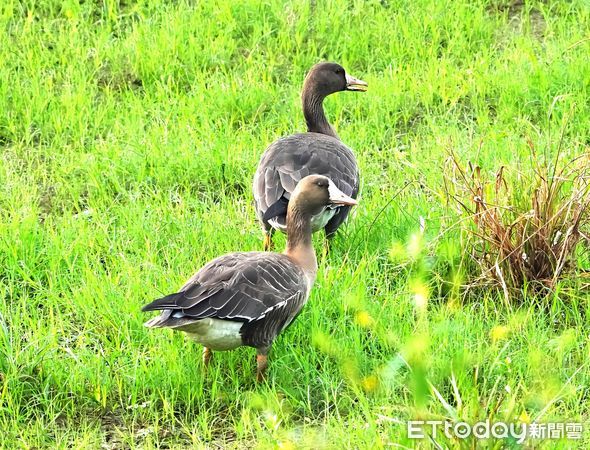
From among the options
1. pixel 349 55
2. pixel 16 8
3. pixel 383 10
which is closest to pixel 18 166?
pixel 16 8

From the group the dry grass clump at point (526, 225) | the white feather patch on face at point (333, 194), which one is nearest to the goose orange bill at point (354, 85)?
the dry grass clump at point (526, 225)

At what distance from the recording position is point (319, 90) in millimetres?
7523

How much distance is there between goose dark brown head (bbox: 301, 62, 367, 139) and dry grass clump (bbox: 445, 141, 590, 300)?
178 cm

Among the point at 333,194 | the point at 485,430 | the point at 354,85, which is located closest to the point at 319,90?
the point at 354,85

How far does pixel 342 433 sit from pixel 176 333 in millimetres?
1286

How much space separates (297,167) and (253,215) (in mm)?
712

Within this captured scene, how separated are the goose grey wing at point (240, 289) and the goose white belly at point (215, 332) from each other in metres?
0.05

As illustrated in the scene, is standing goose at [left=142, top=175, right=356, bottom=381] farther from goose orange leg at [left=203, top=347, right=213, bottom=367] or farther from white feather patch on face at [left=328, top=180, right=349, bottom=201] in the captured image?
white feather patch on face at [left=328, top=180, right=349, bottom=201]

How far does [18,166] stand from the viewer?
758cm

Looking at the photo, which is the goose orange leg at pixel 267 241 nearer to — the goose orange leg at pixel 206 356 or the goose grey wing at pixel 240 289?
the goose grey wing at pixel 240 289

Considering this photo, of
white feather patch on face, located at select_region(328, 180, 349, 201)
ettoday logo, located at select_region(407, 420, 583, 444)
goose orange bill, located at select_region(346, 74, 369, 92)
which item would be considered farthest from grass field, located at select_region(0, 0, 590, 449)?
white feather patch on face, located at select_region(328, 180, 349, 201)

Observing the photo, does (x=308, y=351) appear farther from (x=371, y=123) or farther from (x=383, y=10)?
(x=383, y=10)

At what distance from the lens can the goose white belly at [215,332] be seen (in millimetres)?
4859

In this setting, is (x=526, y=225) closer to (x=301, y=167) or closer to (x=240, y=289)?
(x=301, y=167)
